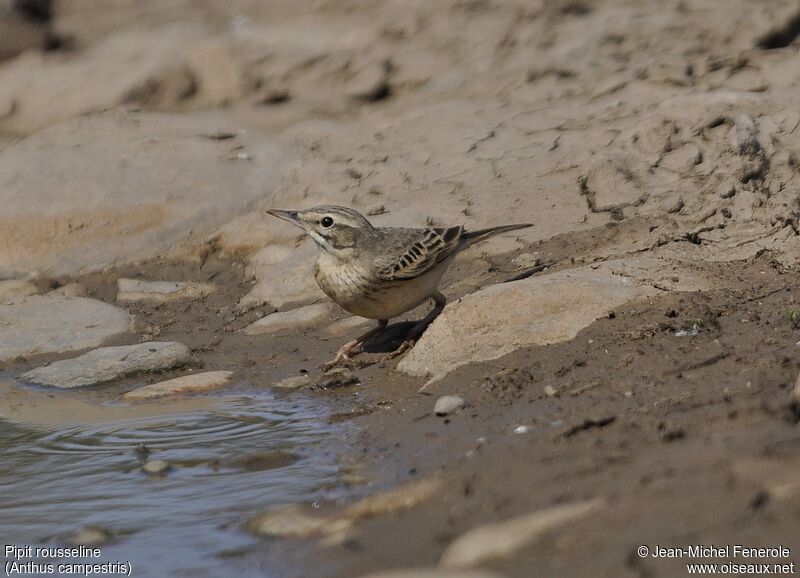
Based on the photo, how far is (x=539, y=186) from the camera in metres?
9.27

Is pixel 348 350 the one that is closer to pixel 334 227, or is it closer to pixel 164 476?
pixel 334 227

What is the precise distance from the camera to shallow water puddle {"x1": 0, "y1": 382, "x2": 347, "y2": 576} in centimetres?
505

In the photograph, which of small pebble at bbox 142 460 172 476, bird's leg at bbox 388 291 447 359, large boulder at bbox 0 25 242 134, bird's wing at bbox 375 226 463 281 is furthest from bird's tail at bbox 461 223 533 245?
large boulder at bbox 0 25 242 134

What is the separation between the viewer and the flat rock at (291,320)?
849 cm

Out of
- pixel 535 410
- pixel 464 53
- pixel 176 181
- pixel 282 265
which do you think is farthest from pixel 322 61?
pixel 535 410

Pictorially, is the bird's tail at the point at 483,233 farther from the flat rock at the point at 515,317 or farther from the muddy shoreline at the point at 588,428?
the flat rock at the point at 515,317

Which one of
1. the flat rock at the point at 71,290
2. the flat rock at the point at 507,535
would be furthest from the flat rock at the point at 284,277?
the flat rock at the point at 507,535

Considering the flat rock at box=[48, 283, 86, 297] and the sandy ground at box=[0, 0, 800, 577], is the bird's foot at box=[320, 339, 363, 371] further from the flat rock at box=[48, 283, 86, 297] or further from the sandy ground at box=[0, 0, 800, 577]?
the flat rock at box=[48, 283, 86, 297]

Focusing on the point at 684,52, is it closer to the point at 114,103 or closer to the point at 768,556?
the point at 114,103

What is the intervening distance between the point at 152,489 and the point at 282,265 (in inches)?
146

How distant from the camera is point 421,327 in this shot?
7.76 m

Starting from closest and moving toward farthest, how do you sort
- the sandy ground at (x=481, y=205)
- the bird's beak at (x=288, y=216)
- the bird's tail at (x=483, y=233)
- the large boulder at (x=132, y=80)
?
the sandy ground at (x=481, y=205) → the bird's beak at (x=288, y=216) → the bird's tail at (x=483, y=233) → the large boulder at (x=132, y=80)

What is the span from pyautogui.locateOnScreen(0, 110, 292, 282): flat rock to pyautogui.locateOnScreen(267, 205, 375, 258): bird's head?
2.30m

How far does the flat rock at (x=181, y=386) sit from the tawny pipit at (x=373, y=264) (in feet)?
2.55
